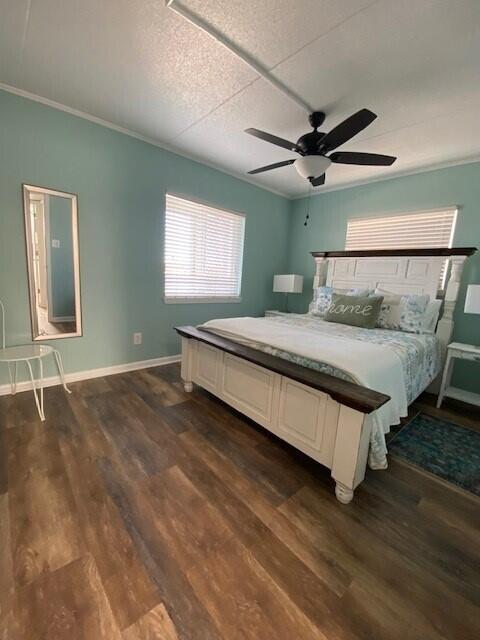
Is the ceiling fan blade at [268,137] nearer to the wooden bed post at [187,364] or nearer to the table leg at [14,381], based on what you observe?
the wooden bed post at [187,364]

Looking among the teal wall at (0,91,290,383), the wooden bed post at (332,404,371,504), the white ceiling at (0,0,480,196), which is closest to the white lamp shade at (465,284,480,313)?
the white ceiling at (0,0,480,196)

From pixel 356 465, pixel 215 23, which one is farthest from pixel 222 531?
pixel 215 23

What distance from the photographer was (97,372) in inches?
113

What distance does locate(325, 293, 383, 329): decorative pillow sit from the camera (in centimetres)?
278

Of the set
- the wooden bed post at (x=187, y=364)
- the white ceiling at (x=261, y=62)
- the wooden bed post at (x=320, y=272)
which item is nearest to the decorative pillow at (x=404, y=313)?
the wooden bed post at (x=320, y=272)

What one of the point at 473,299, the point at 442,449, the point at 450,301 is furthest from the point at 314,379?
the point at 450,301

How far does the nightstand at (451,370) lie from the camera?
8.07 ft

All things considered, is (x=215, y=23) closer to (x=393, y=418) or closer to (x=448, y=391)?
(x=393, y=418)

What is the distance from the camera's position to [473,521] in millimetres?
1380

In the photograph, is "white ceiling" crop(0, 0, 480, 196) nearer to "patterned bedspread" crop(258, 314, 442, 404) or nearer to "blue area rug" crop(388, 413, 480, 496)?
"patterned bedspread" crop(258, 314, 442, 404)

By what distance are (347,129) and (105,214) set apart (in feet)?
7.60

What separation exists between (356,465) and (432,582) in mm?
474

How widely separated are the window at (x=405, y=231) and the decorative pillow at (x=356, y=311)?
2.99 feet

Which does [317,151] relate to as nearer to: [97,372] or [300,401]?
[300,401]
